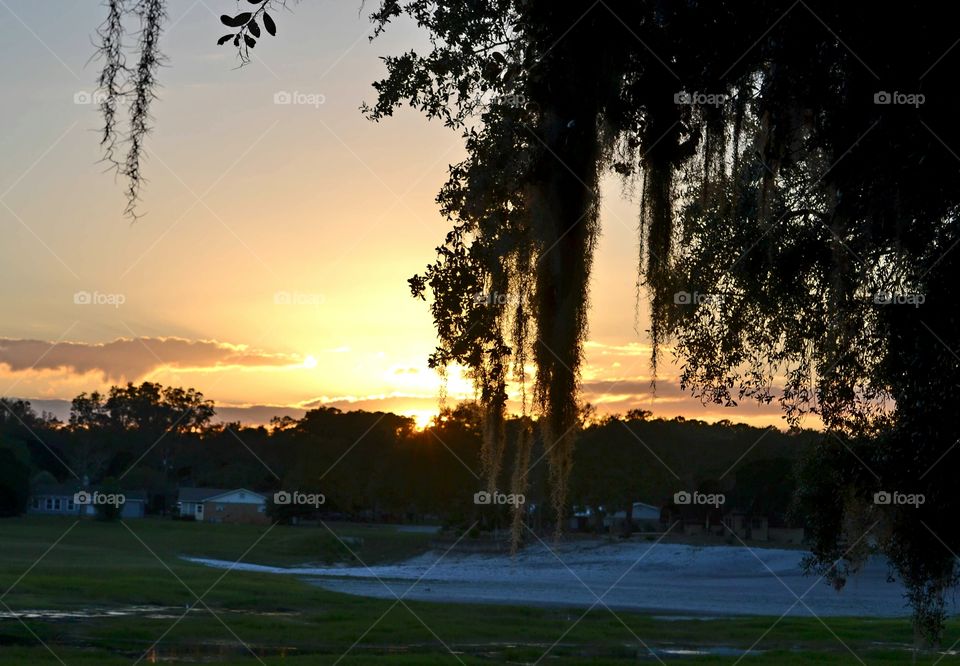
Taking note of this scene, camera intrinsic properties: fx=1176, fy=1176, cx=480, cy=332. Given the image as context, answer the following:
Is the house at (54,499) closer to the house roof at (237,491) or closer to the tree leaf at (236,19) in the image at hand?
Answer: the house roof at (237,491)

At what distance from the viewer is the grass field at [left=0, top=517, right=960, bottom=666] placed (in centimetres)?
2006

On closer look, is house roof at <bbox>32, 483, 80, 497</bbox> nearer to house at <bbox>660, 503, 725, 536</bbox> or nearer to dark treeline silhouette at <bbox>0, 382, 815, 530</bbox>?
dark treeline silhouette at <bbox>0, 382, 815, 530</bbox>

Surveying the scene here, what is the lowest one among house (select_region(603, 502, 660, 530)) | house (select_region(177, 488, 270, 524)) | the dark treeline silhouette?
house (select_region(177, 488, 270, 524))

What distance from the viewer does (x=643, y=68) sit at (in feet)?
18.8

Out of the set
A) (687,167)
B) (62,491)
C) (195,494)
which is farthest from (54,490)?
(687,167)

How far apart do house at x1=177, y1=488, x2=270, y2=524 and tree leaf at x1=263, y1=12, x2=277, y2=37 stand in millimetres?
90628

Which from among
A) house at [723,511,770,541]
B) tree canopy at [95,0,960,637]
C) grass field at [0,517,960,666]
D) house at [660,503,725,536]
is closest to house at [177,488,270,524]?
house at [660,503,725,536]

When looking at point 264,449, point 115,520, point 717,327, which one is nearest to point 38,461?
point 264,449

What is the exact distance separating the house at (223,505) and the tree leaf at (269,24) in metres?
90.6

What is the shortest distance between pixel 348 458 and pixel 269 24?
7383 cm

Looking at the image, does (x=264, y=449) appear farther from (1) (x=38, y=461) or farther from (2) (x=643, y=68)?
(2) (x=643, y=68)

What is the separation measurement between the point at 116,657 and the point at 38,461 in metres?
92.0

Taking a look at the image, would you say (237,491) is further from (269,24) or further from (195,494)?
(269,24)

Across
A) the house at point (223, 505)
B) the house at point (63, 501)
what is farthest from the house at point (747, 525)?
the house at point (63, 501)
